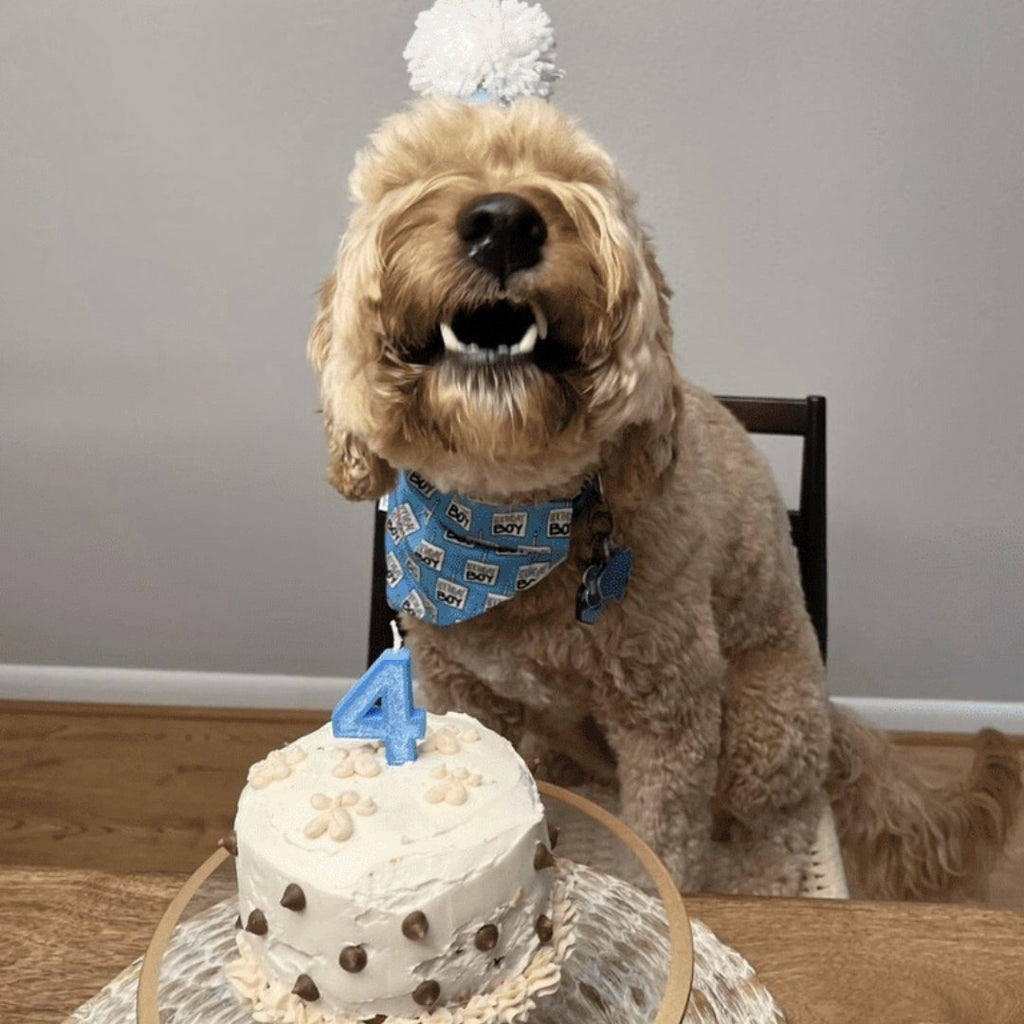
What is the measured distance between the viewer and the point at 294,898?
1.61ft

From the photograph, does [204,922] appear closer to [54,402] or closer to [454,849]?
[454,849]

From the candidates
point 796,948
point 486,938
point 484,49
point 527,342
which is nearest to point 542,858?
point 486,938

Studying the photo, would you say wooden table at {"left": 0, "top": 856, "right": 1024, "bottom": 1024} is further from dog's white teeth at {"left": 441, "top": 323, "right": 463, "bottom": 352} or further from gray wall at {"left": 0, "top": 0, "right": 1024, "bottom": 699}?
gray wall at {"left": 0, "top": 0, "right": 1024, "bottom": 699}

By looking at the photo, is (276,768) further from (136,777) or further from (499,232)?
(136,777)

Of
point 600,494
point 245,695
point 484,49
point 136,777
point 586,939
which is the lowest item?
point 136,777

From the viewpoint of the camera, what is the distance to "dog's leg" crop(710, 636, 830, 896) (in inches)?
43.9

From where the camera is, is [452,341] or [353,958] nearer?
[353,958]

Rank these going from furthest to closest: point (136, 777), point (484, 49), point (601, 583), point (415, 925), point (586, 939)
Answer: point (136, 777), point (601, 583), point (484, 49), point (586, 939), point (415, 925)

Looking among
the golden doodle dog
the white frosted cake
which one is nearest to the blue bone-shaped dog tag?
the golden doodle dog

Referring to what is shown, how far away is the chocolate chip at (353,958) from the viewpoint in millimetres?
481

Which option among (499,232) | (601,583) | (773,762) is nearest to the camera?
(499,232)

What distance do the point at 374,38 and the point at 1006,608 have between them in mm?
1345

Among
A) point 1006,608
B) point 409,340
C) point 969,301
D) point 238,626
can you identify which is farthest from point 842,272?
point 238,626

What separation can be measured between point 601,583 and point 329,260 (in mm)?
923
